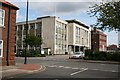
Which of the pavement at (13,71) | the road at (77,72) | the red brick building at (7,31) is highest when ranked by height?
the red brick building at (7,31)

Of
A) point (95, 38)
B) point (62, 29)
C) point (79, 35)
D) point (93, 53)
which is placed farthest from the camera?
point (95, 38)

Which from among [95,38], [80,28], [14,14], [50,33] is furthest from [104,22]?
[95,38]

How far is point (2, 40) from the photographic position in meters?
23.3

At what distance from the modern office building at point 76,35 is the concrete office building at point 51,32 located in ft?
8.85

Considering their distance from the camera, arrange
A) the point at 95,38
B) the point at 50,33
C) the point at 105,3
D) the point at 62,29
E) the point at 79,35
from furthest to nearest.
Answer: the point at 95,38
the point at 79,35
the point at 62,29
the point at 50,33
the point at 105,3

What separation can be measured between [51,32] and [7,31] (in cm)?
5746

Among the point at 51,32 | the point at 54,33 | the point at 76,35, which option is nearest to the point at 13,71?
the point at 54,33

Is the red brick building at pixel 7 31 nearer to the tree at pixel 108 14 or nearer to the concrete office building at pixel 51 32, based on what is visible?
the tree at pixel 108 14

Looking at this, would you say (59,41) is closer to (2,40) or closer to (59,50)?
(59,50)

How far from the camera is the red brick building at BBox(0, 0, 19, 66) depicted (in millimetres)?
23328

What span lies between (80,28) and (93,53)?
56.1 m

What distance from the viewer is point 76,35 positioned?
94.7 meters

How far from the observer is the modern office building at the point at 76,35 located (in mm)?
91375

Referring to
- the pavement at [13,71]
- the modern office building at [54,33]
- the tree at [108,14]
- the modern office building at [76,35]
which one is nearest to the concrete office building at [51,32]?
the modern office building at [54,33]
